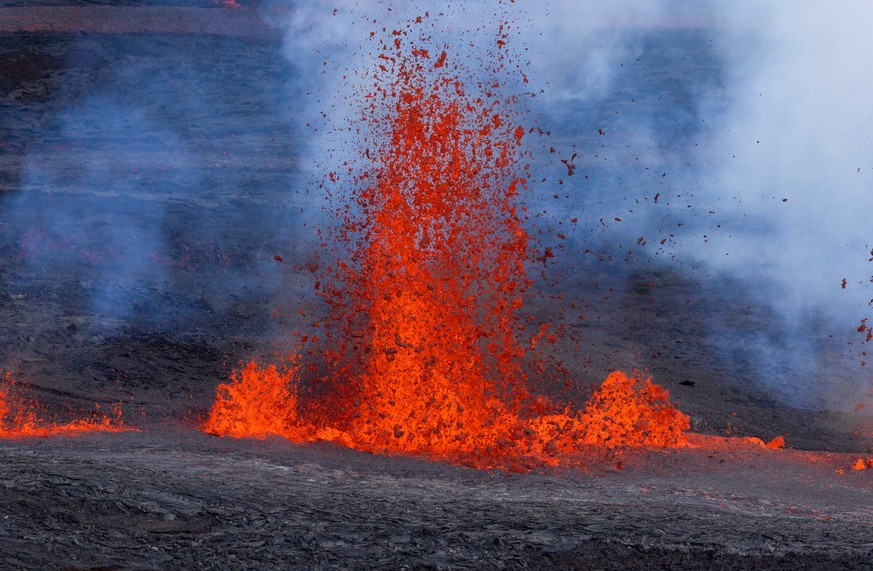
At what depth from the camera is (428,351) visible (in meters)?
8.86

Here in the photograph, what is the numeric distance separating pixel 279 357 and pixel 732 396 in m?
5.46

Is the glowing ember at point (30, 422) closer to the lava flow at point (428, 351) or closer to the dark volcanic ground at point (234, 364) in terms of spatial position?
the dark volcanic ground at point (234, 364)

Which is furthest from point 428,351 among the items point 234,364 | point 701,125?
point 701,125

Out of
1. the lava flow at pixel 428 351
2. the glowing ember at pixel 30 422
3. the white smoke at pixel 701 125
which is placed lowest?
the glowing ember at pixel 30 422

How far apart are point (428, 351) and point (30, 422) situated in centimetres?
369

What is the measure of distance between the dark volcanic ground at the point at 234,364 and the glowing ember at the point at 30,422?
21 centimetres

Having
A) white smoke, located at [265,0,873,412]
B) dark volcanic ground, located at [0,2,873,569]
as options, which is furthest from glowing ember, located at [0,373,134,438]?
white smoke, located at [265,0,873,412]

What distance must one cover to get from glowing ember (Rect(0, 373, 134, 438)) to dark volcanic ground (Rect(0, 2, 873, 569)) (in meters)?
0.21

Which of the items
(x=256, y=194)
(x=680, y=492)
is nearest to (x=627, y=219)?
(x=256, y=194)

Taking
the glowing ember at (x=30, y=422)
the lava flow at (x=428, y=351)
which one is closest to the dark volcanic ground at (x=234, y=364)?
the glowing ember at (x=30, y=422)

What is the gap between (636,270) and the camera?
1431cm

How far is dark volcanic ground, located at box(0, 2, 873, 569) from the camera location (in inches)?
182

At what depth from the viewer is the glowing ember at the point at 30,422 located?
7.21 meters

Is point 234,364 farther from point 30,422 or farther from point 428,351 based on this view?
point 428,351
